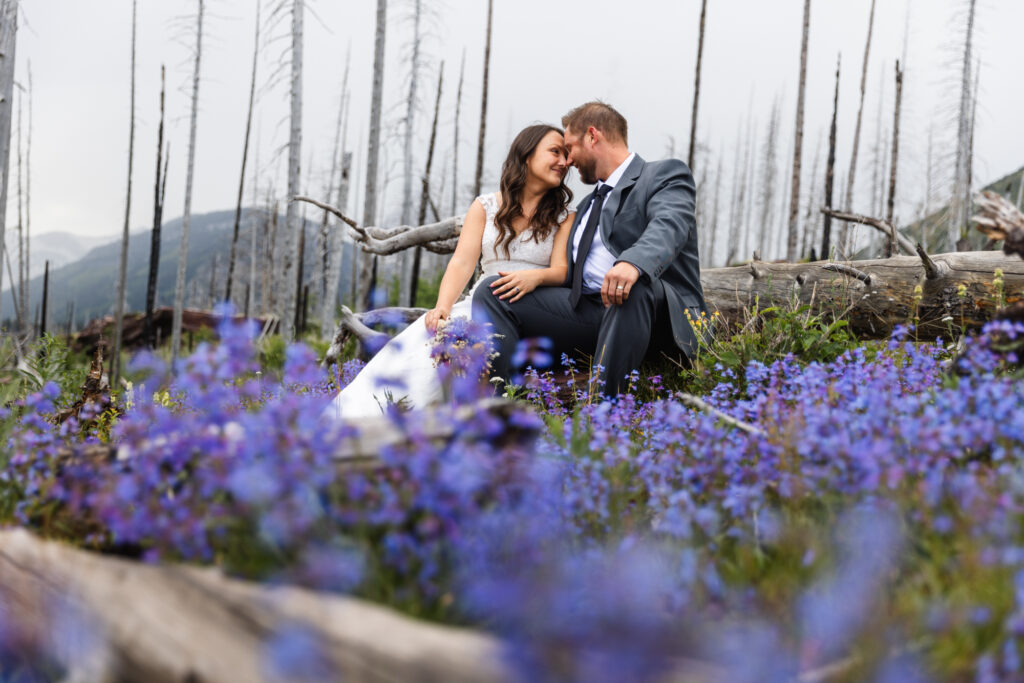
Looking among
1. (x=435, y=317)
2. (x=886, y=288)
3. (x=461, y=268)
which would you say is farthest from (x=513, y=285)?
(x=886, y=288)

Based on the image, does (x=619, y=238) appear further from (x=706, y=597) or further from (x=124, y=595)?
(x=124, y=595)

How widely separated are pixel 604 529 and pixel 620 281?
2.34 m

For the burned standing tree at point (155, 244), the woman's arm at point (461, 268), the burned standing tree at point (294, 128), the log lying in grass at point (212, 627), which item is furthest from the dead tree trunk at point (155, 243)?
the log lying in grass at point (212, 627)

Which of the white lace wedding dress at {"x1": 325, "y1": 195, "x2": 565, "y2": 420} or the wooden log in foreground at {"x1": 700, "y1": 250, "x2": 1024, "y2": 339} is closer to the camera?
the white lace wedding dress at {"x1": 325, "y1": 195, "x2": 565, "y2": 420}

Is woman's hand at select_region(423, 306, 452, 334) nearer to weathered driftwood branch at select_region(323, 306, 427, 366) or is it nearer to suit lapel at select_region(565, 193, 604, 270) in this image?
suit lapel at select_region(565, 193, 604, 270)

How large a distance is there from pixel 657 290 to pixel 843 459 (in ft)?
9.04

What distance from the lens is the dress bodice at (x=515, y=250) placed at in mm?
5293

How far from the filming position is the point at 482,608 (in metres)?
1.35

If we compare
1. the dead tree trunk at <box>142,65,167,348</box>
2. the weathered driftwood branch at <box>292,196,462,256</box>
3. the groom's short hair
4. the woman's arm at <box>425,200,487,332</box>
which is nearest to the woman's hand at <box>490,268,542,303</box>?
the woman's arm at <box>425,200,487,332</box>

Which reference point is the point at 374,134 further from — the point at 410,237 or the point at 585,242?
the point at 585,242

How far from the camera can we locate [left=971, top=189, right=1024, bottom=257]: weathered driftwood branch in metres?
2.64

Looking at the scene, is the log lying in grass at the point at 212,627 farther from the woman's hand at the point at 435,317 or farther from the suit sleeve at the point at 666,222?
the suit sleeve at the point at 666,222

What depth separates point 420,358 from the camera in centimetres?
461

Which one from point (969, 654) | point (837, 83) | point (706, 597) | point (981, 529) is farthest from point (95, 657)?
point (837, 83)
